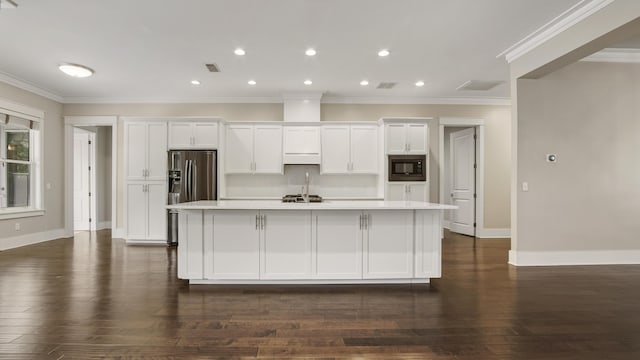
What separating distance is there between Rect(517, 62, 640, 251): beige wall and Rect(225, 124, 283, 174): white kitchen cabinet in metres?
4.16

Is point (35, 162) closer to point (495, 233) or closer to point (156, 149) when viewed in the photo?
point (156, 149)

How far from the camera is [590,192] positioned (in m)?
4.52

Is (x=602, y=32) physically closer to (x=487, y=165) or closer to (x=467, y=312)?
(x=467, y=312)

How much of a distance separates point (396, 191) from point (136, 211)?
5.09m

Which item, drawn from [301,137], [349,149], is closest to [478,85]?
[349,149]

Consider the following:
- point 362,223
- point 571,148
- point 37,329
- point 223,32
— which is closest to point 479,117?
point 571,148

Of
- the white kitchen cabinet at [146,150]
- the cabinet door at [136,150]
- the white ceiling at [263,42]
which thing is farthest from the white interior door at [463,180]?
the cabinet door at [136,150]

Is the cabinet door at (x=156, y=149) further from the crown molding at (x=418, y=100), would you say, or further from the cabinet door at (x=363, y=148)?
the cabinet door at (x=363, y=148)

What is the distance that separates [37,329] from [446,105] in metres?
7.21

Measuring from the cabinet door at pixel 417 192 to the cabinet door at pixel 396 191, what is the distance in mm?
98

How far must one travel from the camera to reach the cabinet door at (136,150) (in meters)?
6.18

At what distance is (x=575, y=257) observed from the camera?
14.7 ft

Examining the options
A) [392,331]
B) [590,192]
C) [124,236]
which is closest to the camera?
[392,331]

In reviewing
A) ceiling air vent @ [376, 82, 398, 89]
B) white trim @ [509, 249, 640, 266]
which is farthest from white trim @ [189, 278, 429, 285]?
ceiling air vent @ [376, 82, 398, 89]
